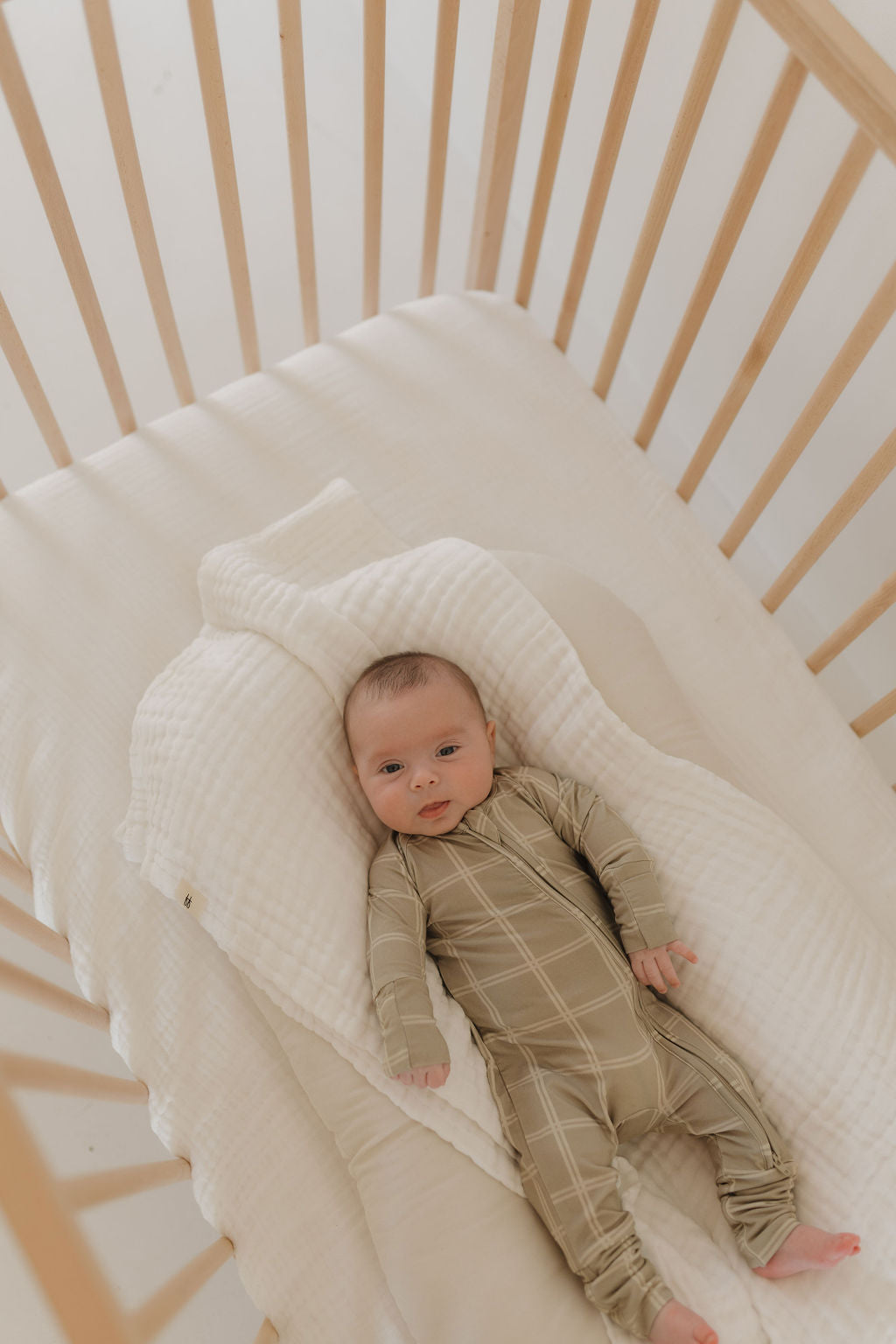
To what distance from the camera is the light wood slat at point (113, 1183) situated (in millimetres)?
596

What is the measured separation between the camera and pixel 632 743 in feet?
3.40

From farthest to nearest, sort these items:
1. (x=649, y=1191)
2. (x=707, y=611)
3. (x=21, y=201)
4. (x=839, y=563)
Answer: (x=21, y=201)
(x=839, y=563)
(x=707, y=611)
(x=649, y=1191)

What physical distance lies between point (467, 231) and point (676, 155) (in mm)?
984

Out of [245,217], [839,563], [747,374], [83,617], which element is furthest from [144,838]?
[245,217]

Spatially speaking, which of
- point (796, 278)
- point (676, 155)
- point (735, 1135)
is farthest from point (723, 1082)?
point (676, 155)

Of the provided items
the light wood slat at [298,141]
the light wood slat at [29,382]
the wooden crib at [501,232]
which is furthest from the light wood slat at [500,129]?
the light wood slat at [29,382]

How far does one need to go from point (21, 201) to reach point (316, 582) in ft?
4.21

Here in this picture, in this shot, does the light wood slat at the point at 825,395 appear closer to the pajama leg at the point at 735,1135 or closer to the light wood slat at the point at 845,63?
the light wood slat at the point at 845,63

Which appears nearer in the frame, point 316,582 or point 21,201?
point 316,582

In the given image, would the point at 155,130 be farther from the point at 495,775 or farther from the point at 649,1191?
the point at 649,1191

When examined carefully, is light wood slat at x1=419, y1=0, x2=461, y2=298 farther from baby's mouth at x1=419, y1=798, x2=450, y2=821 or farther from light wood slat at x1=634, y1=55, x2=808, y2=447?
baby's mouth at x1=419, y1=798, x2=450, y2=821

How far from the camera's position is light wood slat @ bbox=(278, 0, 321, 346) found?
102cm

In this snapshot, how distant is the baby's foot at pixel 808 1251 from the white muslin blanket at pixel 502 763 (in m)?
0.02

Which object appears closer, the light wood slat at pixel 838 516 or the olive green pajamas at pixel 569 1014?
the olive green pajamas at pixel 569 1014
